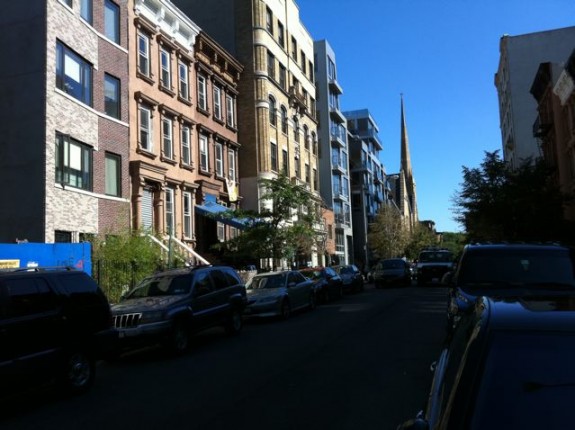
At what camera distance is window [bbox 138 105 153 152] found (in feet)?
77.1

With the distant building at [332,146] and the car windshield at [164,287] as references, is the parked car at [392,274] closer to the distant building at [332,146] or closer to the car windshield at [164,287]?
the distant building at [332,146]

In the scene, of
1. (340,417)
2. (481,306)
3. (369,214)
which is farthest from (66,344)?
(369,214)

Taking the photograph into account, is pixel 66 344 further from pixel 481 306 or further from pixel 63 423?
pixel 481 306

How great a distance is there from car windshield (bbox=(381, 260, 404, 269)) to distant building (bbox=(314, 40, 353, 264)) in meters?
17.9

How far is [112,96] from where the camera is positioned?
21.8 meters

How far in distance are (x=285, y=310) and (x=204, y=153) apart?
44.8 feet

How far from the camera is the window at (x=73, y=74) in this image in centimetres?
1867

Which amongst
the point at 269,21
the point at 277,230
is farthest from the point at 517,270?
the point at 269,21

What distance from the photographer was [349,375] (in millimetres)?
8492

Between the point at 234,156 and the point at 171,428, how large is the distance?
2703cm

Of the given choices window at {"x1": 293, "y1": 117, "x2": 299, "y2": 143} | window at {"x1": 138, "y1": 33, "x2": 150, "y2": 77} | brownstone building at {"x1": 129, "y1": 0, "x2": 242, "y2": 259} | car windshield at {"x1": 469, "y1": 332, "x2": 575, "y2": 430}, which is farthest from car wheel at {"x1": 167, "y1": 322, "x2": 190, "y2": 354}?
window at {"x1": 293, "y1": 117, "x2": 299, "y2": 143}

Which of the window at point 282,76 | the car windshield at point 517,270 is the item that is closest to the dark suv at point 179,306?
the car windshield at point 517,270

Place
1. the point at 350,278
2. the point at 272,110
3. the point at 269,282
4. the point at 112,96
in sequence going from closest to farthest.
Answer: the point at 269,282 < the point at 112,96 < the point at 350,278 < the point at 272,110

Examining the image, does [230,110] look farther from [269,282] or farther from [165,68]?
[269,282]
